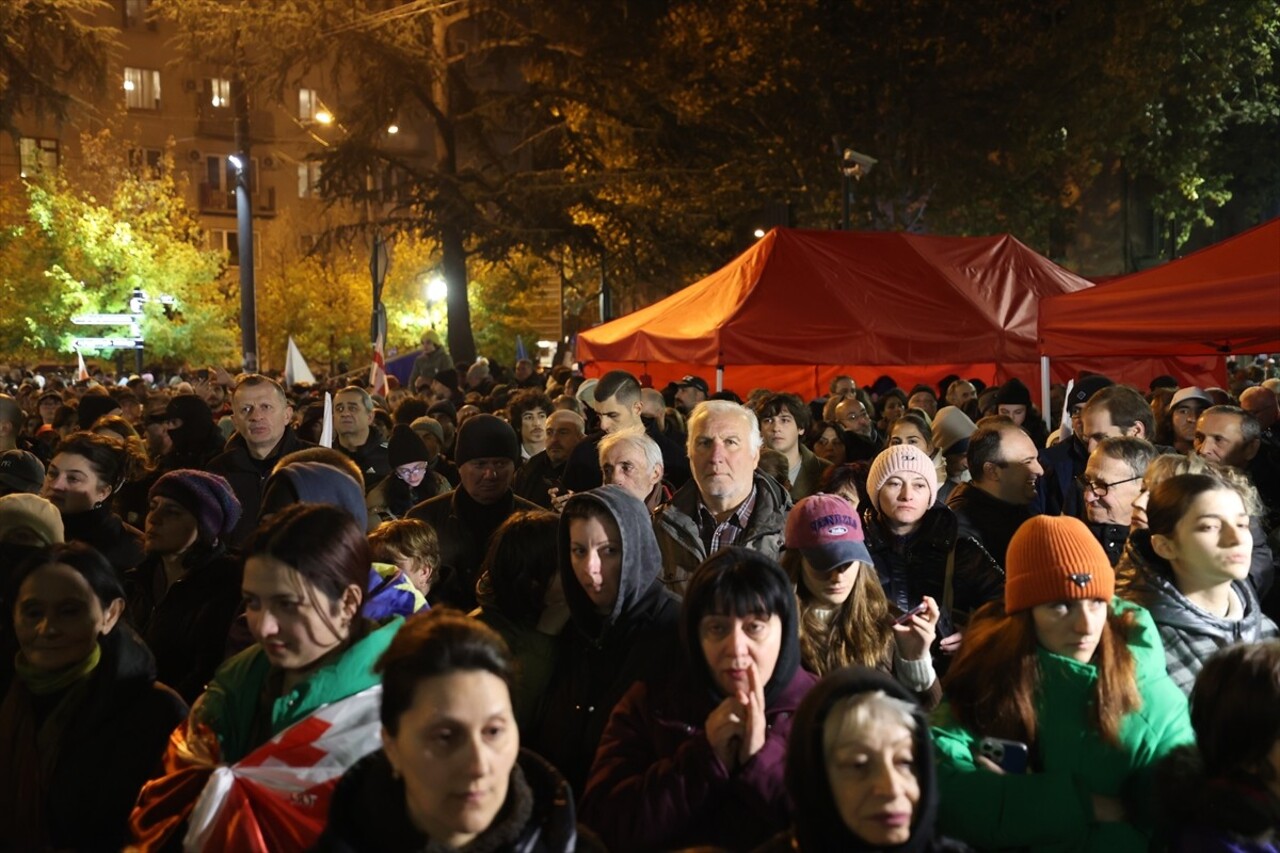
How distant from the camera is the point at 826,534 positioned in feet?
14.8

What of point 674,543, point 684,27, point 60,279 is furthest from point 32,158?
point 674,543

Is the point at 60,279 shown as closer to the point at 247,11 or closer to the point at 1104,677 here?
the point at 247,11

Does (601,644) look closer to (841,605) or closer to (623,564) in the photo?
(623,564)

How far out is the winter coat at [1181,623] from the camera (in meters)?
4.26

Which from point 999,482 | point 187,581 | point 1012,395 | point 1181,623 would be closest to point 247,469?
point 187,581

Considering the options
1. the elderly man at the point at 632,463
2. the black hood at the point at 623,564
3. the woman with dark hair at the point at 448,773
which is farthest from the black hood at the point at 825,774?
the elderly man at the point at 632,463

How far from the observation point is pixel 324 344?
190ft

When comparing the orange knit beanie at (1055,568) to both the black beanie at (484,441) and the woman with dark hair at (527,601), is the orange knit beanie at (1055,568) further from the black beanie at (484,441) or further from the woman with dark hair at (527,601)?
the black beanie at (484,441)

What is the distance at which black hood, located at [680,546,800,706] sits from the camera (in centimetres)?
355

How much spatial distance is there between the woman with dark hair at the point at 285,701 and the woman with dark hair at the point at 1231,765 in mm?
1847

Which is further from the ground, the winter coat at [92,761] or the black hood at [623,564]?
the black hood at [623,564]

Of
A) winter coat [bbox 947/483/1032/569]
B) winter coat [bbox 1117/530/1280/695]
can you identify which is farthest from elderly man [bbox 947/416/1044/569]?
winter coat [bbox 1117/530/1280/695]

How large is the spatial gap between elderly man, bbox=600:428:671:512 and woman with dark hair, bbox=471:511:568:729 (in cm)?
163

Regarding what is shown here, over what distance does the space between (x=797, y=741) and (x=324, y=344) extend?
186ft
